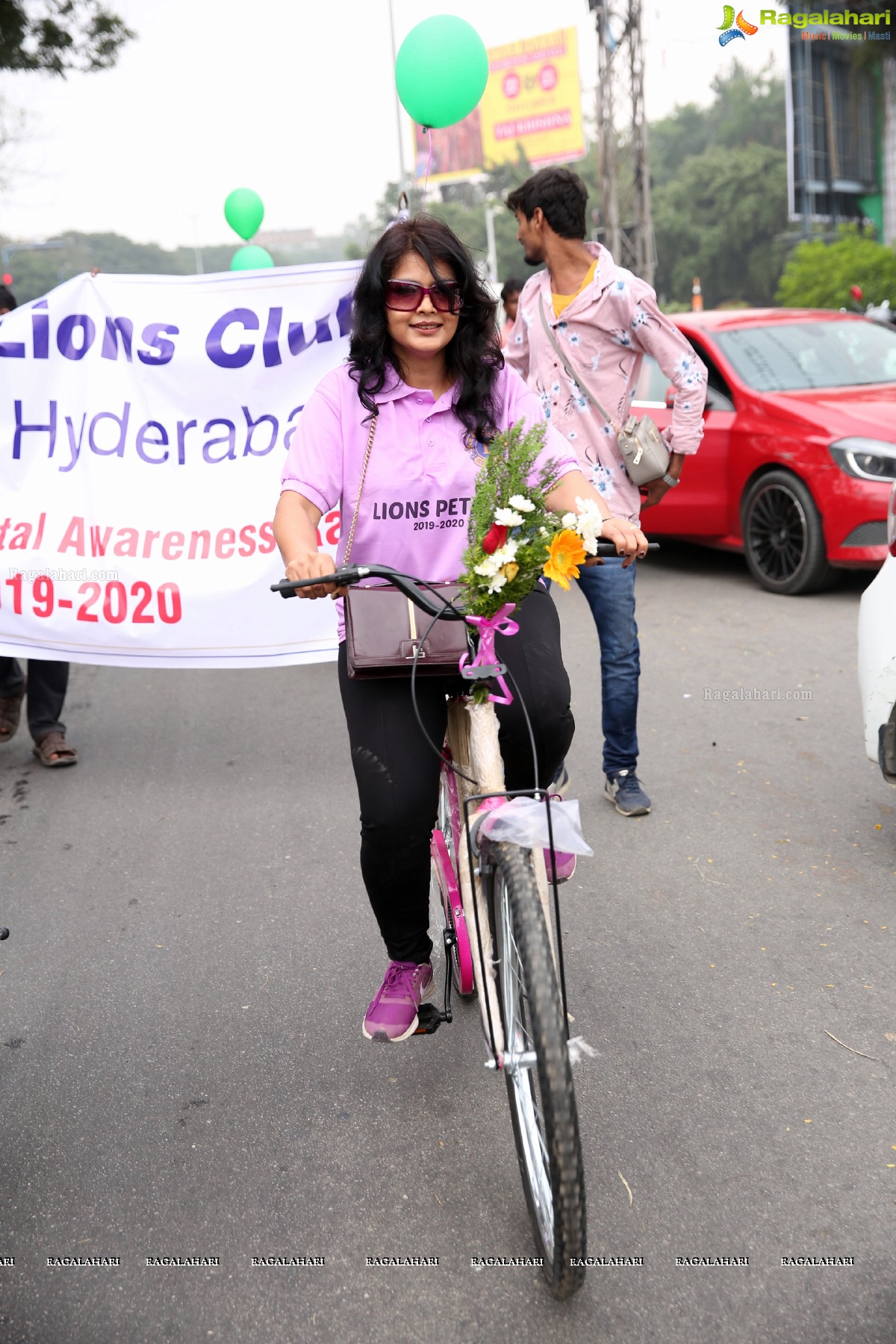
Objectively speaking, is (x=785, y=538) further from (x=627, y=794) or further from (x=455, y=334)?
(x=455, y=334)

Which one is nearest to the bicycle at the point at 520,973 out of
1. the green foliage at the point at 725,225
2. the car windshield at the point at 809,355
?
the car windshield at the point at 809,355

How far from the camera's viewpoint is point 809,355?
29.0ft

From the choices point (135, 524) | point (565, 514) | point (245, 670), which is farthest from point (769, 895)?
point (245, 670)

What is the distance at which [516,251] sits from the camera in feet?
241

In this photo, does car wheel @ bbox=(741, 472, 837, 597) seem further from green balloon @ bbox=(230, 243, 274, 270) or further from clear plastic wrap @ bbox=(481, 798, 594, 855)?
green balloon @ bbox=(230, 243, 274, 270)

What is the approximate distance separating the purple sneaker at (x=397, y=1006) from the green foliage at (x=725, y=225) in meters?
69.3

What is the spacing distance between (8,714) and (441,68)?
4.25 m

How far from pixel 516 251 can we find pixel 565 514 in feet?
246

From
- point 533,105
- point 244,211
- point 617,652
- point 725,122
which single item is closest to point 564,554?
point 617,652

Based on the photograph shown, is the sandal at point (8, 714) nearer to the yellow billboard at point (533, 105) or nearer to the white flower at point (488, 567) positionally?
the white flower at point (488, 567)

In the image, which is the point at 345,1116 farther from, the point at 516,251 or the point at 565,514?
the point at 516,251

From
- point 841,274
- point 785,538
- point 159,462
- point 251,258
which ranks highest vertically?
point 251,258

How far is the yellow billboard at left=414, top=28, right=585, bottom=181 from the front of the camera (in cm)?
6138

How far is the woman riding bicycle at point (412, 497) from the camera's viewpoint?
2850mm
